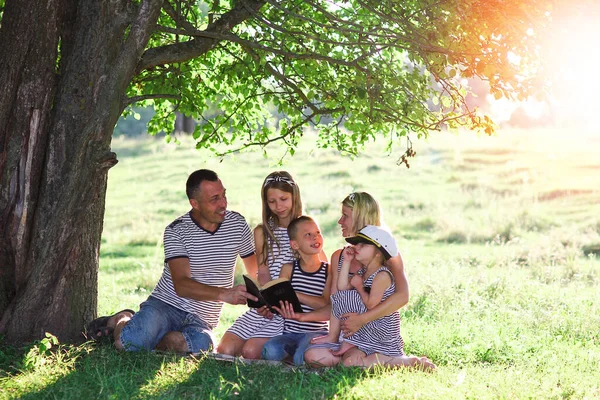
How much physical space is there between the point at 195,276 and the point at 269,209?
95 centimetres

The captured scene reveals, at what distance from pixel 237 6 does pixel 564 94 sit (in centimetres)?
332

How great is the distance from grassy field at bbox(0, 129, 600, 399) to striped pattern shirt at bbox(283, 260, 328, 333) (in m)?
0.85

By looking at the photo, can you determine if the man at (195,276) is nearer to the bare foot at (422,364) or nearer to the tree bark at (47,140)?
the tree bark at (47,140)

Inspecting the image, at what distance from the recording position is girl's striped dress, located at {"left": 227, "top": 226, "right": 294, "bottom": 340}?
779cm

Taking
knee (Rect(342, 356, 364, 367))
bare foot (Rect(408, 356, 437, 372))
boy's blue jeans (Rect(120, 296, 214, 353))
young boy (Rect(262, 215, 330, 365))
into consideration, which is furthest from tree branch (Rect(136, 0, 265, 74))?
bare foot (Rect(408, 356, 437, 372))

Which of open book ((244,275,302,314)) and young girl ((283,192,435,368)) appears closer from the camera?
young girl ((283,192,435,368))

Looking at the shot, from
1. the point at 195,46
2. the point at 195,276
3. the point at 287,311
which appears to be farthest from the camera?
the point at 195,46

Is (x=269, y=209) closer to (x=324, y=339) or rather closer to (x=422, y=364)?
(x=324, y=339)

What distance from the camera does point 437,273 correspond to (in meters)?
12.7

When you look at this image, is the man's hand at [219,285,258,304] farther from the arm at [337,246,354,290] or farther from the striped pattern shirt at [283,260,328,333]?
the arm at [337,246,354,290]

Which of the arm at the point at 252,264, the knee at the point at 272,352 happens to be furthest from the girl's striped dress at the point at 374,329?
the arm at the point at 252,264

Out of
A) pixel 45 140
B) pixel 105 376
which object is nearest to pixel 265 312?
pixel 105 376

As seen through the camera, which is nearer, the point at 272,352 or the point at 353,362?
the point at 353,362

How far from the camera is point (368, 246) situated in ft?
23.5
